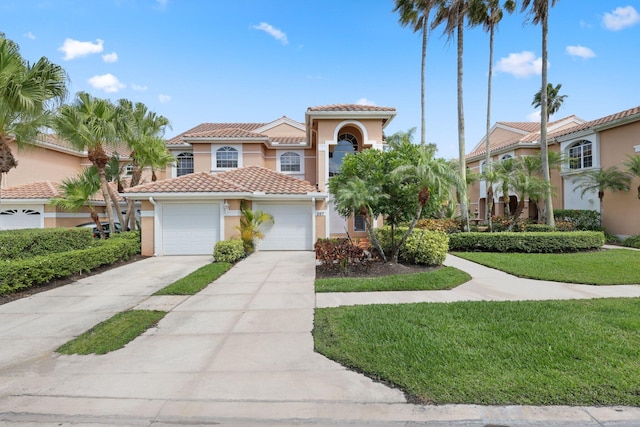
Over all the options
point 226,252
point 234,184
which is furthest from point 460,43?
point 226,252

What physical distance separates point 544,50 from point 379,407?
801 inches

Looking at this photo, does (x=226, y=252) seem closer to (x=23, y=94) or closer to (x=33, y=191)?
(x=23, y=94)

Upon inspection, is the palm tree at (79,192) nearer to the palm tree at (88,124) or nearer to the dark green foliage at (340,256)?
the palm tree at (88,124)

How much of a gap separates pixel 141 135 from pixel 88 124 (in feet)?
7.03

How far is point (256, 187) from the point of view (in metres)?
15.6

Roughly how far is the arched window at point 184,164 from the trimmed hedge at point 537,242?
684 inches

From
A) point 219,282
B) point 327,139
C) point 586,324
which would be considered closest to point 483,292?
point 586,324

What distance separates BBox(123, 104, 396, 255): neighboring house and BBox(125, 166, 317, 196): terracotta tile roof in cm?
4

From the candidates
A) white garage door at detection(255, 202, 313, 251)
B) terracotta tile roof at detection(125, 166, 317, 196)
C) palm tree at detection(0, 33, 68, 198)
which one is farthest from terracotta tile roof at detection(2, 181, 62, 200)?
white garage door at detection(255, 202, 313, 251)

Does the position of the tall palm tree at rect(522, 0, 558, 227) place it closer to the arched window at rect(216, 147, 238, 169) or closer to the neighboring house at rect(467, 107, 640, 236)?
the neighboring house at rect(467, 107, 640, 236)

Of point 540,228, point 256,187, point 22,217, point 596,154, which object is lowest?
point 540,228

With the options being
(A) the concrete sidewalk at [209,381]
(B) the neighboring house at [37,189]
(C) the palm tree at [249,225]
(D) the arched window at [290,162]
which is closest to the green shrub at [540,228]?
(D) the arched window at [290,162]

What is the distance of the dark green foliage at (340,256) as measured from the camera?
30.8 ft

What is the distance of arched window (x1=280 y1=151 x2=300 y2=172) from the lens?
20812mm
